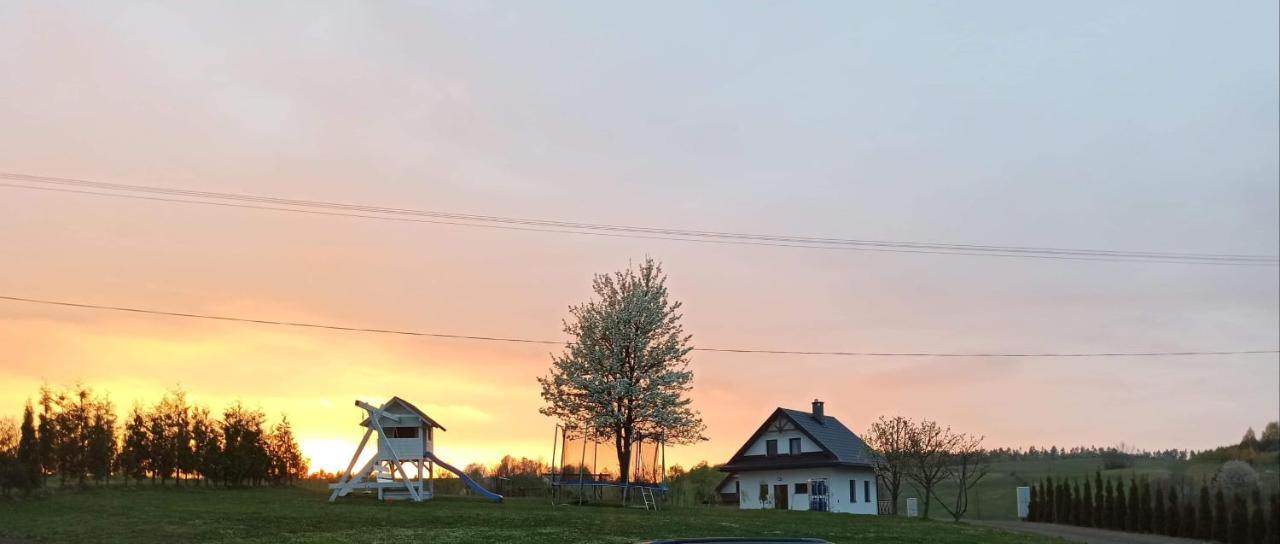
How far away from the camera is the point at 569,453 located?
149 ft

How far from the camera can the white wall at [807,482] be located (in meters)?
62.9

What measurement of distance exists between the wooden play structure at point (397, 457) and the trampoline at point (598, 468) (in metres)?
3.23

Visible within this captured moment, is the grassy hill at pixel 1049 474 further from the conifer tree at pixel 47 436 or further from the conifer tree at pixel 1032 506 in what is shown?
the conifer tree at pixel 47 436

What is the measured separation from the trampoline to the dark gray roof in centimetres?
1850

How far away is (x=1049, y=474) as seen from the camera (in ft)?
266

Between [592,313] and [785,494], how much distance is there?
22123 millimetres

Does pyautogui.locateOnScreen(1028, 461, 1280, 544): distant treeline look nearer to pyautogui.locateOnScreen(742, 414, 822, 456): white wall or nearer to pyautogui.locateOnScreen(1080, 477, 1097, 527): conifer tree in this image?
pyautogui.locateOnScreen(1080, 477, 1097, 527): conifer tree

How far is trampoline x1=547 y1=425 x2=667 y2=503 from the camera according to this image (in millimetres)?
43688

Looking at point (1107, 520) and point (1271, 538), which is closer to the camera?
point (1271, 538)

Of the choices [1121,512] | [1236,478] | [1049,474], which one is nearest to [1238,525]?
[1121,512]

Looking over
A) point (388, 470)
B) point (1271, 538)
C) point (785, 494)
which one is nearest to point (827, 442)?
point (785, 494)

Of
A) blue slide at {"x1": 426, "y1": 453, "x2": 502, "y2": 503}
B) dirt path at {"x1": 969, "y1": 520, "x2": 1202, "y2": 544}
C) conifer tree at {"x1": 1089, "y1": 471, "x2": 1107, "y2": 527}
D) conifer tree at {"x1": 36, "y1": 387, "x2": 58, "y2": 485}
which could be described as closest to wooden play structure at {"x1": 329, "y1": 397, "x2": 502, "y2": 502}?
blue slide at {"x1": 426, "y1": 453, "x2": 502, "y2": 503}

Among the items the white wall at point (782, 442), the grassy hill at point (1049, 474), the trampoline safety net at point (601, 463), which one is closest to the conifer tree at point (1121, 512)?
the grassy hill at point (1049, 474)

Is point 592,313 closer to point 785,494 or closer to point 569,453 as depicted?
point 569,453
